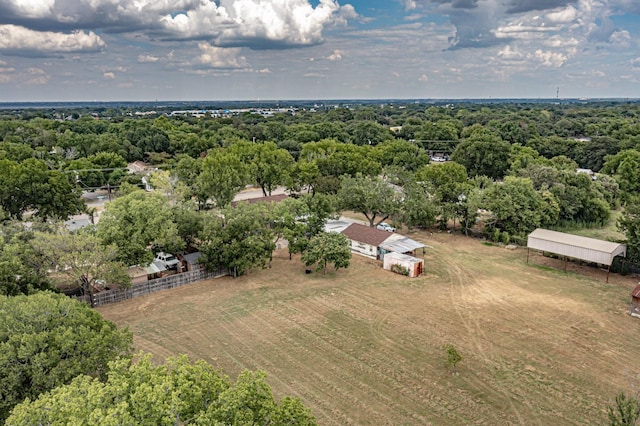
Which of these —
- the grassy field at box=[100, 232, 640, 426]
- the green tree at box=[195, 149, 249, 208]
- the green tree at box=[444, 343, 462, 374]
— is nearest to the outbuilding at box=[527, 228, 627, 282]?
the grassy field at box=[100, 232, 640, 426]

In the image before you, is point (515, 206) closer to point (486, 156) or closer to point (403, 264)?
point (403, 264)

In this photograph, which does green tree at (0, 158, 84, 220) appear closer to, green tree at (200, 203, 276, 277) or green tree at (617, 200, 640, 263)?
green tree at (200, 203, 276, 277)

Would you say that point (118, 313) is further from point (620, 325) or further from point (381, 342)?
point (620, 325)

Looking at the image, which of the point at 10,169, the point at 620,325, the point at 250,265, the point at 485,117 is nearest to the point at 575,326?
the point at 620,325

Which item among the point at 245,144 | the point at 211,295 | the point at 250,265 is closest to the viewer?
the point at 211,295

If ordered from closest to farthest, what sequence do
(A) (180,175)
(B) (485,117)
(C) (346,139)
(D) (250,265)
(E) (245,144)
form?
(D) (250,265)
(A) (180,175)
(E) (245,144)
(C) (346,139)
(B) (485,117)

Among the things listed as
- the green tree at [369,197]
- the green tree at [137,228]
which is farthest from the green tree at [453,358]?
the green tree at [369,197]

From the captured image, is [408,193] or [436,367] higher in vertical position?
[408,193]

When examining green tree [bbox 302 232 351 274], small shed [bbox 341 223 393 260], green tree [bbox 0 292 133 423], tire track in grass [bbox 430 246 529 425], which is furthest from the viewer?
small shed [bbox 341 223 393 260]
